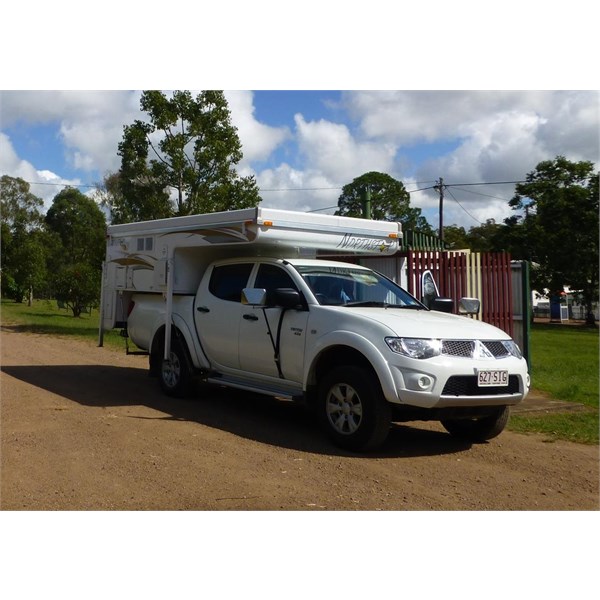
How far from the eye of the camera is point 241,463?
20.1 ft

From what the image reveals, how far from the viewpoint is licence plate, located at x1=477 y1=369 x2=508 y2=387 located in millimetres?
6339

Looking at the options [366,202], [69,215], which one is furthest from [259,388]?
[69,215]

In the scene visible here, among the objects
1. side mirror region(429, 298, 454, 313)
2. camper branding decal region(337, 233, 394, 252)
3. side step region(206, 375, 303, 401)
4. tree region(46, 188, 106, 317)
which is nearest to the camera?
side step region(206, 375, 303, 401)

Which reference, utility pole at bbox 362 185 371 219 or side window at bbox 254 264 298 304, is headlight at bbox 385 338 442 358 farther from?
utility pole at bbox 362 185 371 219

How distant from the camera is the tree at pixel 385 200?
1918 inches

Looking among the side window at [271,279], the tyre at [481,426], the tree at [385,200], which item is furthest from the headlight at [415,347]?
the tree at [385,200]

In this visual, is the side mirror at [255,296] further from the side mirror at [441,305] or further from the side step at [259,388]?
the side mirror at [441,305]

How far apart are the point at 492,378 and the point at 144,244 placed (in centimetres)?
539

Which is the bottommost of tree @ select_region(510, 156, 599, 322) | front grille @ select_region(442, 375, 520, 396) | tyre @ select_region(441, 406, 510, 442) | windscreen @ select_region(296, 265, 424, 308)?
tyre @ select_region(441, 406, 510, 442)

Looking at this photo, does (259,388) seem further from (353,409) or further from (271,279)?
(353,409)

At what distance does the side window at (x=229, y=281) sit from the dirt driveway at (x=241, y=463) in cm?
138

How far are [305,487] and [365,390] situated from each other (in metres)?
1.23

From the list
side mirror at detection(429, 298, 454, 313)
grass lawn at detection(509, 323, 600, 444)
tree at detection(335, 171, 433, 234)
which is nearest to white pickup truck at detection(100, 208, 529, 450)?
side mirror at detection(429, 298, 454, 313)

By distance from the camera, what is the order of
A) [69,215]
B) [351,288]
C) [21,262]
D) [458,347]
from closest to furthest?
[458,347] < [351,288] < [21,262] < [69,215]
